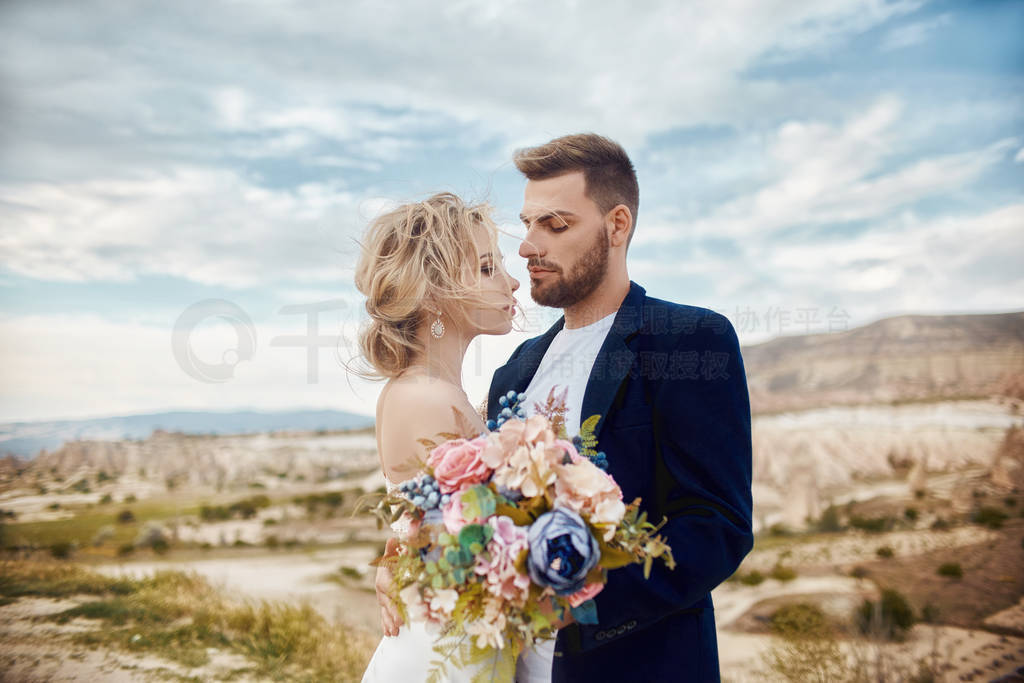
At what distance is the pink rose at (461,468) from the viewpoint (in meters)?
1.67

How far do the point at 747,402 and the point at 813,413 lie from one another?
27.8 metres

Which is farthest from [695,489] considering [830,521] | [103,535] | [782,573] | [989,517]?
[989,517]

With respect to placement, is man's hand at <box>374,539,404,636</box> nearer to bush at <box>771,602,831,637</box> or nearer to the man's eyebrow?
the man's eyebrow

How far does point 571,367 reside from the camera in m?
3.10

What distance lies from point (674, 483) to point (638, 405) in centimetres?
35

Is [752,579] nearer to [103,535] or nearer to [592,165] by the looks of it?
[592,165]

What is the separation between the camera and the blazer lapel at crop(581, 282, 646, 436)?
262 centimetres

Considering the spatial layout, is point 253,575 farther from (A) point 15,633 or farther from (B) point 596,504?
(B) point 596,504

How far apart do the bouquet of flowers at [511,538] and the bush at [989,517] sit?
Result: 23.3m

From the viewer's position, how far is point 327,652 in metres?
8.27

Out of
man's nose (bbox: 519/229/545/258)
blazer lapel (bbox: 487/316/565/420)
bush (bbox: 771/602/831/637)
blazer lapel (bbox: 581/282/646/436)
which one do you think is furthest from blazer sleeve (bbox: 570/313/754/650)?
bush (bbox: 771/602/831/637)

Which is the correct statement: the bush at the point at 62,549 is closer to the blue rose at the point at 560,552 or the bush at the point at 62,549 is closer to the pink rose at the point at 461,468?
the pink rose at the point at 461,468

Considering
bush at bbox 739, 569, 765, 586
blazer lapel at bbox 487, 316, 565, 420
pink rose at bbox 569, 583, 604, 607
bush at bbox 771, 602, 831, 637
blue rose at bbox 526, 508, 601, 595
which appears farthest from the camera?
bush at bbox 739, 569, 765, 586

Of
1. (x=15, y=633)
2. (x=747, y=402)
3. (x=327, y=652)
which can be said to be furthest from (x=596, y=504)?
(x=15, y=633)
